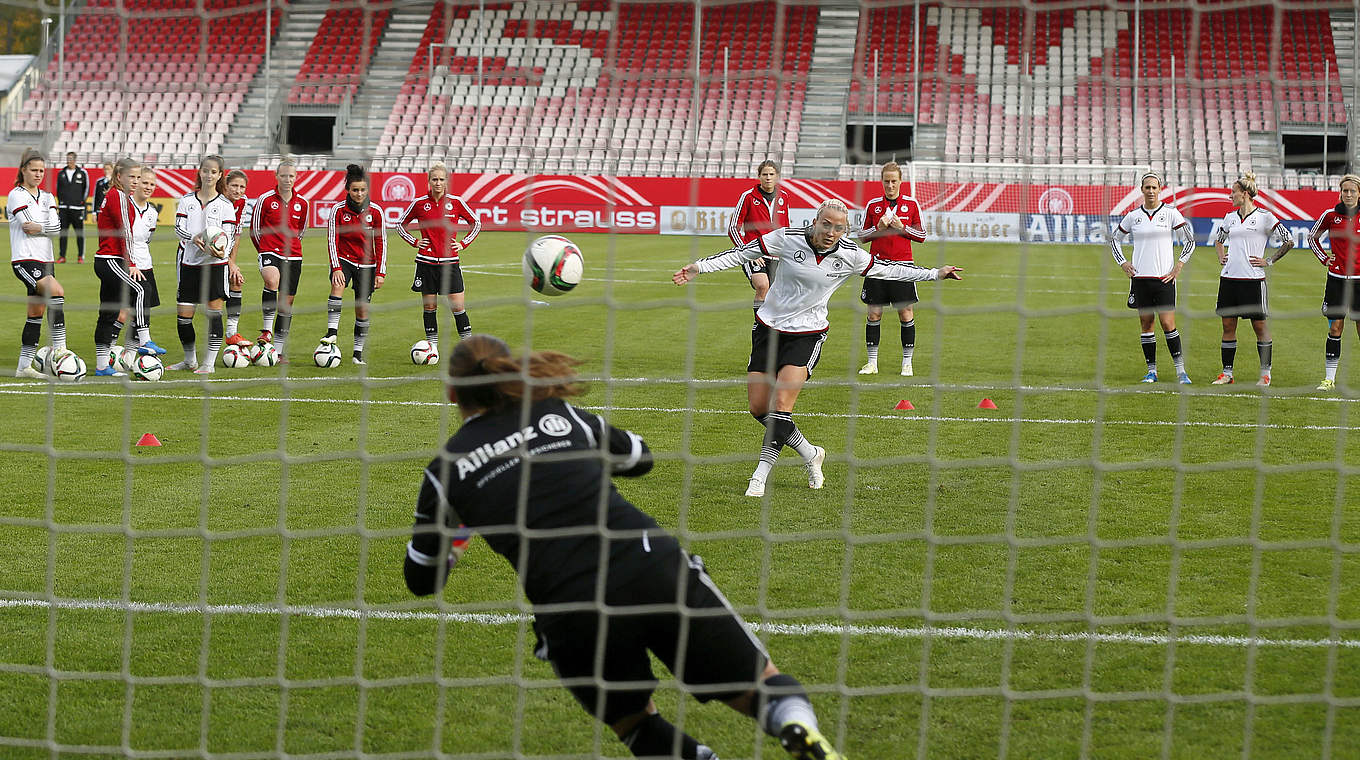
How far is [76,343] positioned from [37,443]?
5.07m

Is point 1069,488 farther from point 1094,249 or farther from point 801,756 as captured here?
point 1094,249

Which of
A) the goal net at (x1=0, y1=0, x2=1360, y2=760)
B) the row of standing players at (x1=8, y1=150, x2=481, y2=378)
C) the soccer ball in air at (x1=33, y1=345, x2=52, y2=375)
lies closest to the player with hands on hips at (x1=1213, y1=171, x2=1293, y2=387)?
the goal net at (x1=0, y1=0, x2=1360, y2=760)

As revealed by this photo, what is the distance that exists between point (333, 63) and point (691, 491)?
13.8 ft

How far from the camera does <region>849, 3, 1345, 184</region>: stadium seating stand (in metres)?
15.4

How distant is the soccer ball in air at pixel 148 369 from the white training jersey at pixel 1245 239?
31.3ft

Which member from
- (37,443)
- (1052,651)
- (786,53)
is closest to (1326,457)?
(1052,651)

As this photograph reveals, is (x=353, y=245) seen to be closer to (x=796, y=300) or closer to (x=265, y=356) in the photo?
(x=265, y=356)

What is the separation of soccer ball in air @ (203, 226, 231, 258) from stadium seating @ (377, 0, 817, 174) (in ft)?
4.75

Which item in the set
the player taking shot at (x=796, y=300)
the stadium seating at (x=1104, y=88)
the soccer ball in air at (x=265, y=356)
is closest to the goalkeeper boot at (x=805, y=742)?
the player taking shot at (x=796, y=300)

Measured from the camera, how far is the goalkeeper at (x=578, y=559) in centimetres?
367

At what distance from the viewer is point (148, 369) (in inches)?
441

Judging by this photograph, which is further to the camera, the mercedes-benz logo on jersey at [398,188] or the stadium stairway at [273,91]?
the mercedes-benz logo on jersey at [398,188]

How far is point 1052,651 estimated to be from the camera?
5148 millimetres

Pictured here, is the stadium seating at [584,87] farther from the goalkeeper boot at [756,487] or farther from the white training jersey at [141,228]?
the white training jersey at [141,228]
